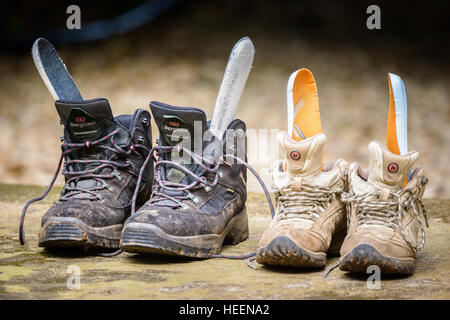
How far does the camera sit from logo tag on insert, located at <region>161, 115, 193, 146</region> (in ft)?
4.57

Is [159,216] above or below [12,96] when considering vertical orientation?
below

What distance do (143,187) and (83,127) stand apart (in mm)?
246

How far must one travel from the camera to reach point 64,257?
1349 millimetres

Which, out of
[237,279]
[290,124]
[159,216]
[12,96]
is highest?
[12,96]

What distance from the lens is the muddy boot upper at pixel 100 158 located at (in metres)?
1.44

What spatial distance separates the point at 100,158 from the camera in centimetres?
151

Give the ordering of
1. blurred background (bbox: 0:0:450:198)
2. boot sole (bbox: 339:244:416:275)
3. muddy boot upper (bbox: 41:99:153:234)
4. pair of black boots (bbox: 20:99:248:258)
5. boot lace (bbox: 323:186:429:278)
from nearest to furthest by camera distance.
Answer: boot sole (bbox: 339:244:416:275)
boot lace (bbox: 323:186:429:278)
pair of black boots (bbox: 20:99:248:258)
muddy boot upper (bbox: 41:99:153:234)
blurred background (bbox: 0:0:450:198)

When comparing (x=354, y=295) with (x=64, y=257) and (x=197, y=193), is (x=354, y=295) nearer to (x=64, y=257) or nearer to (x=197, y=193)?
(x=197, y=193)

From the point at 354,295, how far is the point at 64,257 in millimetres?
704

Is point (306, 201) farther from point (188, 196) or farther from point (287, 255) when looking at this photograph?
point (188, 196)

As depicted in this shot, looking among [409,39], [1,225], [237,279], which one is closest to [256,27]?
[409,39]

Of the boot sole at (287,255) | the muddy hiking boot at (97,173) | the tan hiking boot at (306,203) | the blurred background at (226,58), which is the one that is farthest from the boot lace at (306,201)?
the blurred background at (226,58)

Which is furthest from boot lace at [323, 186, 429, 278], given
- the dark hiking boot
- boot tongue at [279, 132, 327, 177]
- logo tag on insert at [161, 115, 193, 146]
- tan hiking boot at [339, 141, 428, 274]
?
logo tag on insert at [161, 115, 193, 146]

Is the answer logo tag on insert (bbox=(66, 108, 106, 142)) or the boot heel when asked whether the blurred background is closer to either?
the boot heel
